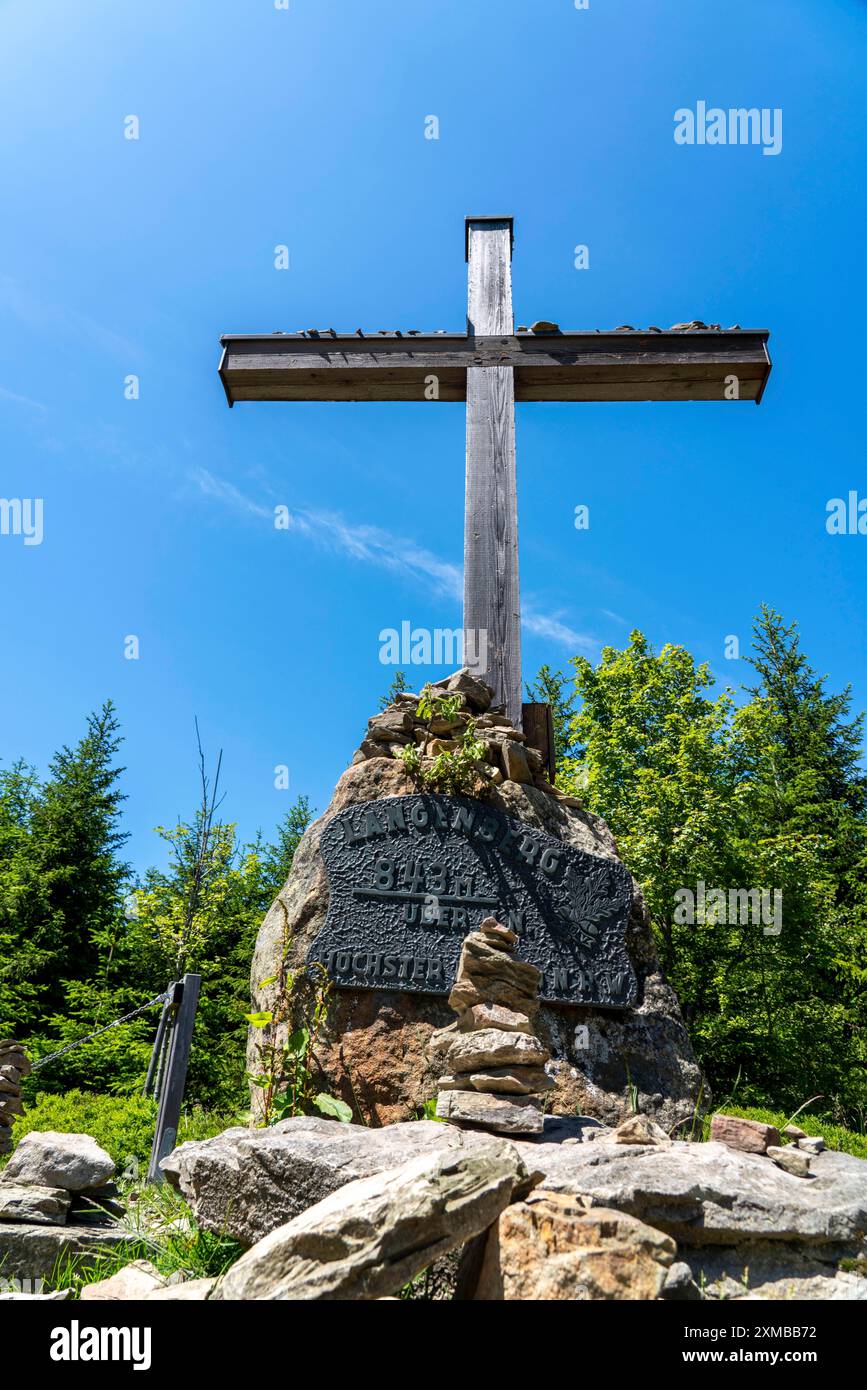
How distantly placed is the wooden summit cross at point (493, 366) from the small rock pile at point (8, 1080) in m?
4.99

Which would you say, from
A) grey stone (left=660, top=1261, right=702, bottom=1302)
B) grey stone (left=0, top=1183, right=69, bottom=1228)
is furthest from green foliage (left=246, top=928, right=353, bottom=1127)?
grey stone (left=660, top=1261, right=702, bottom=1302)

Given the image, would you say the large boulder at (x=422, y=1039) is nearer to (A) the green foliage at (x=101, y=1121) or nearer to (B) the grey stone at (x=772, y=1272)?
(B) the grey stone at (x=772, y=1272)

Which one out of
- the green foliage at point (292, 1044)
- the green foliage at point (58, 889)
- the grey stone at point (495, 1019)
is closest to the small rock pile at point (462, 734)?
the green foliage at point (292, 1044)

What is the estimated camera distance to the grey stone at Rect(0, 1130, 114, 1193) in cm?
496

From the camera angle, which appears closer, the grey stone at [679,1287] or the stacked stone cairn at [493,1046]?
the grey stone at [679,1287]

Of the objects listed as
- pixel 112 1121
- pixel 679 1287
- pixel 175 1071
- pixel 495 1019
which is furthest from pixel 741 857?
pixel 679 1287

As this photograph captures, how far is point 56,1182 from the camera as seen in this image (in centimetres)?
495

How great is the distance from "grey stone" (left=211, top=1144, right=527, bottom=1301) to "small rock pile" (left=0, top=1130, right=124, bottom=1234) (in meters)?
3.20

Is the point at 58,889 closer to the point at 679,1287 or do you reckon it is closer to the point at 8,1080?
the point at 8,1080

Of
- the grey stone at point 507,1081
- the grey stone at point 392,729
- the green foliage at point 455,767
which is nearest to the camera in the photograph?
the grey stone at point 507,1081

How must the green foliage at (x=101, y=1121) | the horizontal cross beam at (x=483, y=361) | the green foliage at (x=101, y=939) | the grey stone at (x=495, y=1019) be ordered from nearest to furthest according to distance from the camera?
1. the grey stone at (x=495, y=1019)
2. the horizontal cross beam at (x=483, y=361)
3. the green foliage at (x=101, y=1121)
4. the green foliage at (x=101, y=939)

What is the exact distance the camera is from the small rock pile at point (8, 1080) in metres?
6.20
